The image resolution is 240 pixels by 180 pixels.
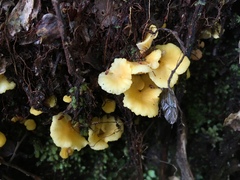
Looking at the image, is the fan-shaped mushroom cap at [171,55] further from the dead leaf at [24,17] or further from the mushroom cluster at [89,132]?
the dead leaf at [24,17]

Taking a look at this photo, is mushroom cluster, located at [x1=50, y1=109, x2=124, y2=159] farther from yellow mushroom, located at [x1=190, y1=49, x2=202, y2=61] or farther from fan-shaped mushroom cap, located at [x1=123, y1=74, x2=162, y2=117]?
yellow mushroom, located at [x1=190, y1=49, x2=202, y2=61]

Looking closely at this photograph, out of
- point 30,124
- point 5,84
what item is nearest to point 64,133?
point 30,124

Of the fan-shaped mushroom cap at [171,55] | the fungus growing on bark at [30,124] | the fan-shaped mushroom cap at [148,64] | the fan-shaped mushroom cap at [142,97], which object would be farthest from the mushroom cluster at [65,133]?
the fan-shaped mushroom cap at [171,55]

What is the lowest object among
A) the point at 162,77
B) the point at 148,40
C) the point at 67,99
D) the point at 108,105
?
the point at 108,105

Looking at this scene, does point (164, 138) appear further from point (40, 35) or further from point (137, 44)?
point (40, 35)

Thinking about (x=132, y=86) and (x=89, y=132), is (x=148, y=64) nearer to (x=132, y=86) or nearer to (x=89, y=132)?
(x=132, y=86)
